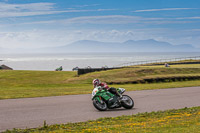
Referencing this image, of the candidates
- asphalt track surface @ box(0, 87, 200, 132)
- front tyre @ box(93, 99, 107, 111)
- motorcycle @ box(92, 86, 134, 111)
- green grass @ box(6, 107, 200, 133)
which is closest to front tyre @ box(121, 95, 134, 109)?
motorcycle @ box(92, 86, 134, 111)

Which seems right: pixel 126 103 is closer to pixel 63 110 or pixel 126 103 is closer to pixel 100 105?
pixel 100 105

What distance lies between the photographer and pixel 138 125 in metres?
10.1

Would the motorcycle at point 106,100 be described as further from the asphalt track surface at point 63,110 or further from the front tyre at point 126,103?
the asphalt track surface at point 63,110

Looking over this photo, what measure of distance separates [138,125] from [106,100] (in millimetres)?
4132

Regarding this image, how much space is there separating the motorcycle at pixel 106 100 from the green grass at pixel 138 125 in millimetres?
2169

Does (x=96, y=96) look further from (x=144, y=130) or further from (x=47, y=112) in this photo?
(x=144, y=130)

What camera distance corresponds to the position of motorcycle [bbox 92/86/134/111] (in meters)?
14.1

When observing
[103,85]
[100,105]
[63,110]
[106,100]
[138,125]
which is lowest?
[138,125]

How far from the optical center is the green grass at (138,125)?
9.22m

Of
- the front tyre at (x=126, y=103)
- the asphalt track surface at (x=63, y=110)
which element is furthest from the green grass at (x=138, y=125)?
the front tyre at (x=126, y=103)

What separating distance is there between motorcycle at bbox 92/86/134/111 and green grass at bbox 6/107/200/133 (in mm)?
2169

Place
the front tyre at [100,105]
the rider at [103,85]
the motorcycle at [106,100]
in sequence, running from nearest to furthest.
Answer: the front tyre at [100,105]
the motorcycle at [106,100]
the rider at [103,85]

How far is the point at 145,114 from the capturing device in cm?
1253

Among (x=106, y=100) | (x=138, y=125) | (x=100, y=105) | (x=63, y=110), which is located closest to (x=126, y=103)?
(x=106, y=100)
